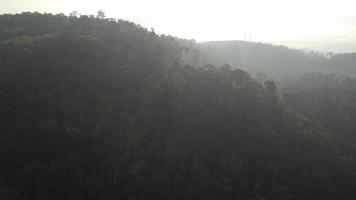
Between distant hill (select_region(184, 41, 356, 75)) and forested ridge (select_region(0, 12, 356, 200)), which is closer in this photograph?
forested ridge (select_region(0, 12, 356, 200))

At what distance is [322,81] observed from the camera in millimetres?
110625

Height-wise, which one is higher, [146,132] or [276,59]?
[276,59]

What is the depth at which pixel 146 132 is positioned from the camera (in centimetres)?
6153

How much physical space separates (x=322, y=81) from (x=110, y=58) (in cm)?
5552

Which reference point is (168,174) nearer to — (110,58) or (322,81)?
(110,58)

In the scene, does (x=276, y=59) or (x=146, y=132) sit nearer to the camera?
(x=146, y=132)

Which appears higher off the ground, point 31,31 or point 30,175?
point 31,31

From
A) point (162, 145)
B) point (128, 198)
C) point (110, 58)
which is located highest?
point (110, 58)

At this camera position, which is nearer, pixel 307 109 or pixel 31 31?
pixel 307 109

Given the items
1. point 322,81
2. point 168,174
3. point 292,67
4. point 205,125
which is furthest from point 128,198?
point 292,67

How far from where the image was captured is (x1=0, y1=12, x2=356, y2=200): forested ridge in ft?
178

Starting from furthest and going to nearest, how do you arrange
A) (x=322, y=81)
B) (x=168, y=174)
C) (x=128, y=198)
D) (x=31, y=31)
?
(x=322, y=81) < (x=31, y=31) < (x=168, y=174) < (x=128, y=198)

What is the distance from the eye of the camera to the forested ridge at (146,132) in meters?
54.2

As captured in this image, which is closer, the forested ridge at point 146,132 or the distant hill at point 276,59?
the forested ridge at point 146,132
